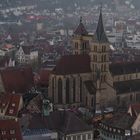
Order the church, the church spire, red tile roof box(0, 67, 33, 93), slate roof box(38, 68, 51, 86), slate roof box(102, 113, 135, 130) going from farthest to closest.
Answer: slate roof box(38, 68, 51, 86) < red tile roof box(0, 67, 33, 93) < the church spire < the church < slate roof box(102, 113, 135, 130)

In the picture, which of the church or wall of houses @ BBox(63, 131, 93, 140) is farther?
the church

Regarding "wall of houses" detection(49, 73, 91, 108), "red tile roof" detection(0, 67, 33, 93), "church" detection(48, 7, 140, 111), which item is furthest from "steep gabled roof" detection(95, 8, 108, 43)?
"red tile roof" detection(0, 67, 33, 93)

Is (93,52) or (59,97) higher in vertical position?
(93,52)

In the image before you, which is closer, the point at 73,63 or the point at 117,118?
the point at 117,118

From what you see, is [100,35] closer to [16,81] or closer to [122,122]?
[16,81]

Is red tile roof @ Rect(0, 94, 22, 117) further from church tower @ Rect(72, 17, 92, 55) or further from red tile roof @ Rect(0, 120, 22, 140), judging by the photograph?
church tower @ Rect(72, 17, 92, 55)

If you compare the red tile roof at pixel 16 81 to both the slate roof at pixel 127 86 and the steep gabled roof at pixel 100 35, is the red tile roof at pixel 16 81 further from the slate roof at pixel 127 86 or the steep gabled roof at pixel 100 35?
the slate roof at pixel 127 86

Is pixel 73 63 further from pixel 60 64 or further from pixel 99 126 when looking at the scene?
pixel 99 126

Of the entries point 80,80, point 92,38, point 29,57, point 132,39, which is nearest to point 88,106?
point 80,80
